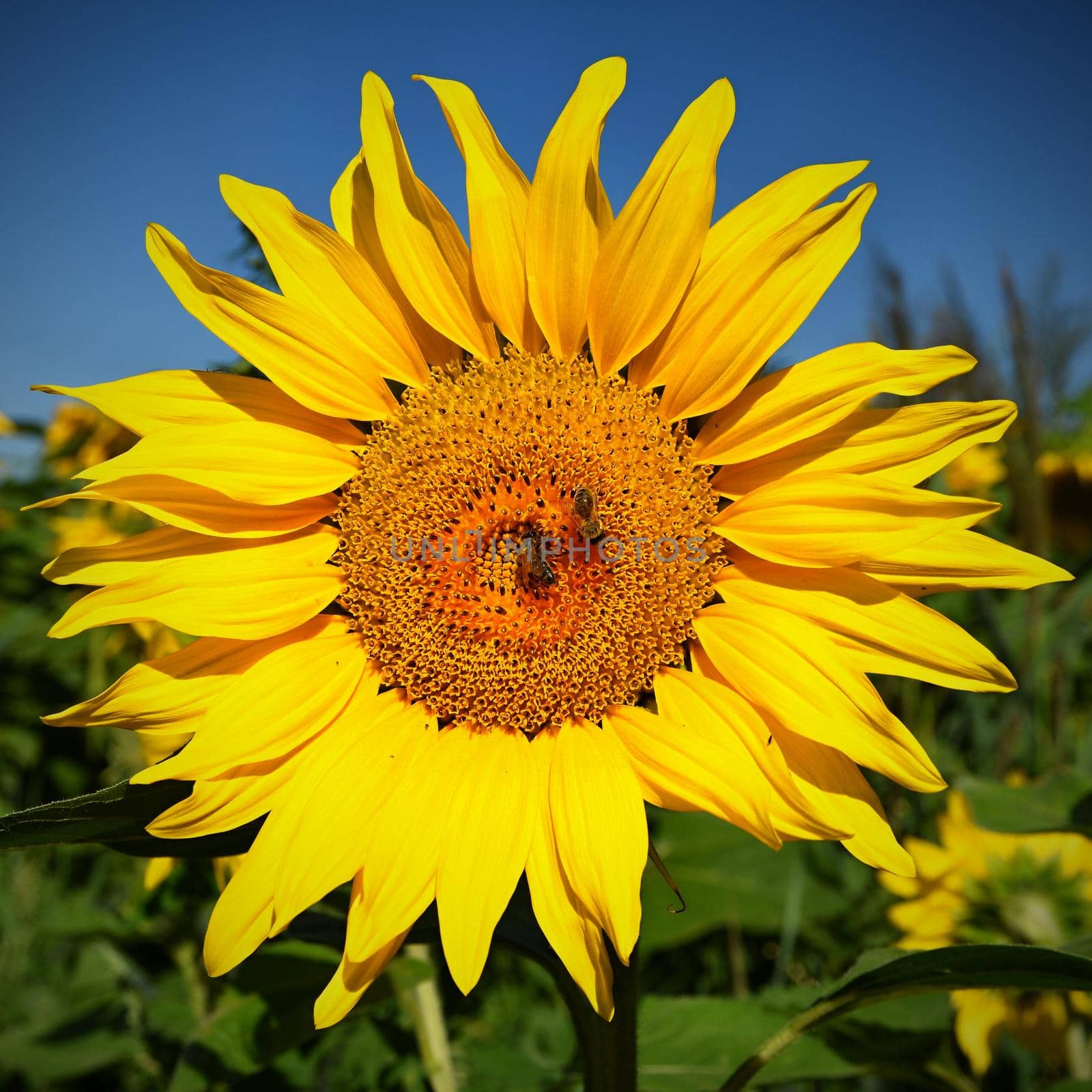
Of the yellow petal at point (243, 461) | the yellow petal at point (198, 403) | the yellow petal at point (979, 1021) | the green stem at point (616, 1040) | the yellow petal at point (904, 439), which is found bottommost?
the yellow petal at point (979, 1021)

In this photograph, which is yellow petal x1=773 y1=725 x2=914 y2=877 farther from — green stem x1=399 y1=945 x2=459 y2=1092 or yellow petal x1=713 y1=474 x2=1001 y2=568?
green stem x1=399 y1=945 x2=459 y2=1092

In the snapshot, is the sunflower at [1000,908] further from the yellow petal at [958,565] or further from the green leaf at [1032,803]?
the yellow petal at [958,565]

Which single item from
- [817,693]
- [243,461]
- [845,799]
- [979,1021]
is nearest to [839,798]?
[845,799]

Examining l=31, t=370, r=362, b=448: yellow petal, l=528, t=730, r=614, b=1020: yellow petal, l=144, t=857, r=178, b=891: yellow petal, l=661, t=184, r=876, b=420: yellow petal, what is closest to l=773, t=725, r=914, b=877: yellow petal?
l=528, t=730, r=614, b=1020: yellow petal

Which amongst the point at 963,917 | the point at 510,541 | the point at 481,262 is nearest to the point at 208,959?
the point at 510,541

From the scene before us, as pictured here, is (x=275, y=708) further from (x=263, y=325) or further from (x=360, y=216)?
(x=360, y=216)

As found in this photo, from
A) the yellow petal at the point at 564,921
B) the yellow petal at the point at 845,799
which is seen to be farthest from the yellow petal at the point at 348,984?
the yellow petal at the point at 845,799

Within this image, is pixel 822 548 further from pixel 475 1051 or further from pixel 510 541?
pixel 475 1051
